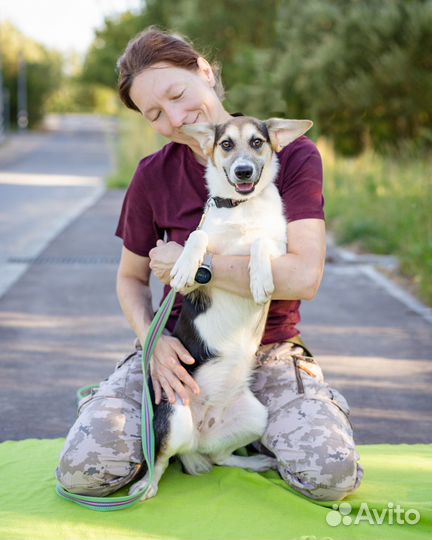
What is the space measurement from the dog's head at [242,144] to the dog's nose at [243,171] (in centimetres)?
7

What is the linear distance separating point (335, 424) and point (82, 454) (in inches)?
35.8

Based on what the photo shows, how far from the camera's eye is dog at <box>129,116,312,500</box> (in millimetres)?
2969

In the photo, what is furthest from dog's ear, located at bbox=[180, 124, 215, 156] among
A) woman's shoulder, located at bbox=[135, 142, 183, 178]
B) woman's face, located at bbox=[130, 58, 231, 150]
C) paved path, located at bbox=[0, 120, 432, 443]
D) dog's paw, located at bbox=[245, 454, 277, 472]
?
paved path, located at bbox=[0, 120, 432, 443]

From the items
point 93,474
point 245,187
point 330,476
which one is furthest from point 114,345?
point 330,476

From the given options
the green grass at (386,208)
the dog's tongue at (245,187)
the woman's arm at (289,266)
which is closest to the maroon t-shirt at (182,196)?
the woman's arm at (289,266)

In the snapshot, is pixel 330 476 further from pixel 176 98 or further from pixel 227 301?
pixel 176 98

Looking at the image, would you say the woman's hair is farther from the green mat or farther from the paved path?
the paved path

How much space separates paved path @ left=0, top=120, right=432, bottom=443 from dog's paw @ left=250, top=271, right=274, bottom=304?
125 cm

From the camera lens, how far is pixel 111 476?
2.95 m

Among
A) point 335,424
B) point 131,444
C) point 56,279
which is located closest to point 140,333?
point 131,444

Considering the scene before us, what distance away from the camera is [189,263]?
9.60 feet

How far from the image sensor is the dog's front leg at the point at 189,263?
2.91 metres

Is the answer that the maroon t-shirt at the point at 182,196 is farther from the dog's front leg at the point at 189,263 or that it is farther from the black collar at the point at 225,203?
the dog's front leg at the point at 189,263

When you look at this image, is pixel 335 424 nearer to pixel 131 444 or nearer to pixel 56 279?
pixel 131 444
